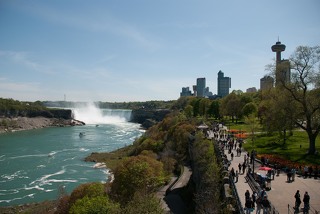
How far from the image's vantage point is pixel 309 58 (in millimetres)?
31047

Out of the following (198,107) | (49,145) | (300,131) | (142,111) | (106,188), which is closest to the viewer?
(106,188)

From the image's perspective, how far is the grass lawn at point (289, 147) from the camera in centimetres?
2725

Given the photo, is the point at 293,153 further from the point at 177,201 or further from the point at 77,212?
the point at 77,212

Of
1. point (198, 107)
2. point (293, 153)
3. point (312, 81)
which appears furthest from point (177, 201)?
point (198, 107)

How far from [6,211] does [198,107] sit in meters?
61.2

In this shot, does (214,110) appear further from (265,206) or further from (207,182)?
(265,206)

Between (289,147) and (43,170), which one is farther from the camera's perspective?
(43,170)

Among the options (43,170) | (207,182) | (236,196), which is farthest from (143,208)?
(43,170)

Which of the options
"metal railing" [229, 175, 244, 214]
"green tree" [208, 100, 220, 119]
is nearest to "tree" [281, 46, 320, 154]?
"metal railing" [229, 175, 244, 214]

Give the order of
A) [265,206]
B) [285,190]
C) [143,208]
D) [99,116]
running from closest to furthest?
[265,206] → [143,208] → [285,190] → [99,116]

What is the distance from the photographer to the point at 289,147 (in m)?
33.3

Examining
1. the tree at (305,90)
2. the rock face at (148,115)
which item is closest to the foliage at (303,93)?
the tree at (305,90)

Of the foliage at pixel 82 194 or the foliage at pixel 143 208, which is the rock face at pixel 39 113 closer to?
the foliage at pixel 82 194

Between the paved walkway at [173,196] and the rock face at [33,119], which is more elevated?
the rock face at [33,119]
